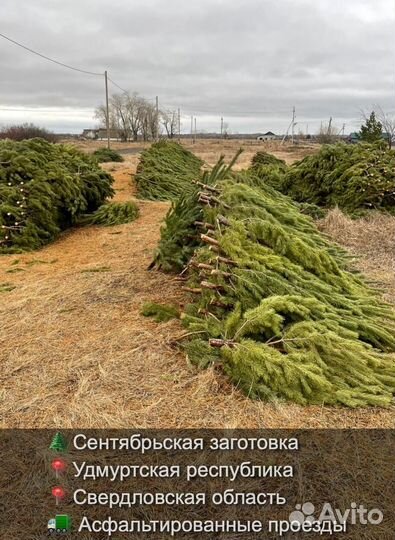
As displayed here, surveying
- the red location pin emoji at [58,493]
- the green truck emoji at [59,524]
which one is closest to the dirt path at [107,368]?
the red location pin emoji at [58,493]

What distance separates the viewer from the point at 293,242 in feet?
14.0

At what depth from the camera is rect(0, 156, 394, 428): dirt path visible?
2818 millimetres

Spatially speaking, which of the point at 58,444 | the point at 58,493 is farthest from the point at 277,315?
the point at 58,493

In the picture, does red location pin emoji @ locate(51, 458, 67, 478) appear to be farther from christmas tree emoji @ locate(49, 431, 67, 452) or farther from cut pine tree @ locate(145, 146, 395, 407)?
cut pine tree @ locate(145, 146, 395, 407)

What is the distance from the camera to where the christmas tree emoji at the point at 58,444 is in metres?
2.51

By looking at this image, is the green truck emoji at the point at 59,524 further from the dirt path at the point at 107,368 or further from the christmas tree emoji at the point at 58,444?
the dirt path at the point at 107,368

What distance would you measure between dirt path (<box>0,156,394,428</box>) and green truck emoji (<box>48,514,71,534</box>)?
2.07 ft

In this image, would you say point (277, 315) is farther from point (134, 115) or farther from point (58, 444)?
point (134, 115)

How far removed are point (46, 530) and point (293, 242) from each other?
3097 millimetres

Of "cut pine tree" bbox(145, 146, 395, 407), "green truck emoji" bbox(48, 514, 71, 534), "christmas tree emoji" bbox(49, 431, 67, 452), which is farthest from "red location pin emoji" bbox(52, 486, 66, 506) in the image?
"cut pine tree" bbox(145, 146, 395, 407)

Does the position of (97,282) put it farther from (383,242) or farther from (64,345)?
(383,242)

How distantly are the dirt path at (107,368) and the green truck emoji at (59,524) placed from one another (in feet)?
2.07

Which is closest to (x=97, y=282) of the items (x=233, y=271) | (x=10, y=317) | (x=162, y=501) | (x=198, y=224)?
(x=10, y=317)

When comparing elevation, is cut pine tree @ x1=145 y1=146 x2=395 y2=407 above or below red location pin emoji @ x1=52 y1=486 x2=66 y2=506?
above
